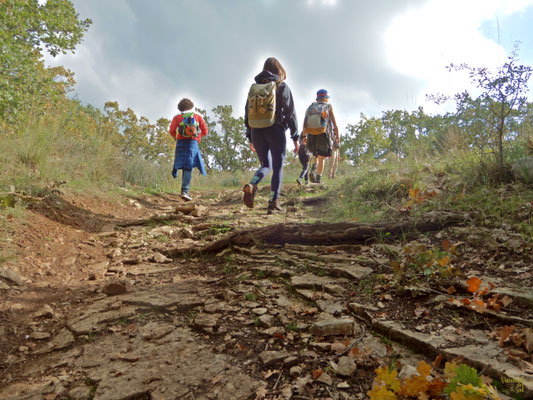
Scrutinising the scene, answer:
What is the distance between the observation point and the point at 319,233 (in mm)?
3146

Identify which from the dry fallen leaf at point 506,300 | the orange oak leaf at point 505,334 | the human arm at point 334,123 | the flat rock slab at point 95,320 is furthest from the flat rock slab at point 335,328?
the human arm at point 334,123

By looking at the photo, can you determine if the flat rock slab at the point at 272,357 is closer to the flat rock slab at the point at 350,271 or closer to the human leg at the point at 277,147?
the flat rock slab at the point at 350,271

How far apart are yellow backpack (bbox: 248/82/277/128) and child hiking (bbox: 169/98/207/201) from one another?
273 cm

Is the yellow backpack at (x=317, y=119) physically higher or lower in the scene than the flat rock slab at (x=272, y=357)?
higher

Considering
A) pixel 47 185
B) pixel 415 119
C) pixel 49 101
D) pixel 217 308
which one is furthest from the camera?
pixel 415 119

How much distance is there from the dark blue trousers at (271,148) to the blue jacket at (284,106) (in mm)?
118

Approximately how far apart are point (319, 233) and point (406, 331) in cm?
160

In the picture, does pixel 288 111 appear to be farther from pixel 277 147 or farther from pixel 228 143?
pixel 228 143

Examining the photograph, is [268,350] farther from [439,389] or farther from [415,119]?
[415,119]

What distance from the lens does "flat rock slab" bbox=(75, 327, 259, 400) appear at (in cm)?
137

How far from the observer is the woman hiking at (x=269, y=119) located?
462cm

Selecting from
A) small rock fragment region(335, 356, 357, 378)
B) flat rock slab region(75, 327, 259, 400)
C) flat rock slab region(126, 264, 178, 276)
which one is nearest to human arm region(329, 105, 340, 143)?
flat rock slab region(126, 264, 178, 276)

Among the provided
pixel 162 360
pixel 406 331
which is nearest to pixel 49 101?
pixel 162 360

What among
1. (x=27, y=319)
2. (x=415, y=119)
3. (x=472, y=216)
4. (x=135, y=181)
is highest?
(x=415, y=119)
